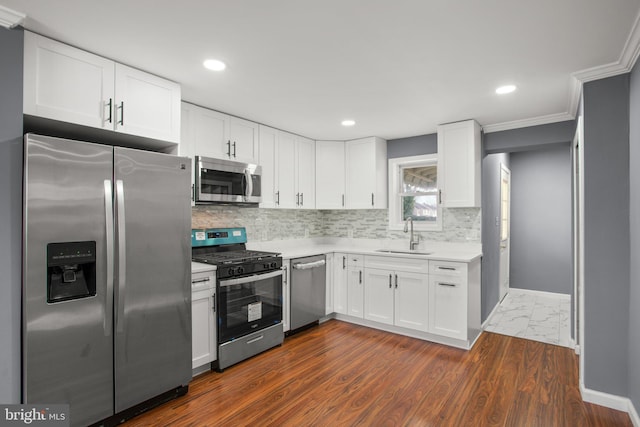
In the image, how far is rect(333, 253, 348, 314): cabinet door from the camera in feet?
14.1

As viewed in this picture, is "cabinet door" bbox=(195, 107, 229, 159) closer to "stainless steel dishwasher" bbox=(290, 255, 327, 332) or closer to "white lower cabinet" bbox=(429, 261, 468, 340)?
"stainless steel dishwasher" bbox=(290, 255, 327, 332)

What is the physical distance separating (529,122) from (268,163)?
3.00 metres

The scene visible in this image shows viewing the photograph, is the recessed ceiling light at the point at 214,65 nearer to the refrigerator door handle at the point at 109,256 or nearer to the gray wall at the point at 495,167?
the refrigerator door handle at the point at 109,256

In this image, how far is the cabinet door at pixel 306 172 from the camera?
14.5 feet

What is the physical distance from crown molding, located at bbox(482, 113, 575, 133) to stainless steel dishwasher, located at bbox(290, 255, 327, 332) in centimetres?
256

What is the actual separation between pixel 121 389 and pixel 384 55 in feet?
9.27

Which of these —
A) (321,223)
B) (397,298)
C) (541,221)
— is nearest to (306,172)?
(321,223)

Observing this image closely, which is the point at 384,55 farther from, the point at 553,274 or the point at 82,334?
Answer: the point at 553,274

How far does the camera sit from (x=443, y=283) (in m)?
3.55

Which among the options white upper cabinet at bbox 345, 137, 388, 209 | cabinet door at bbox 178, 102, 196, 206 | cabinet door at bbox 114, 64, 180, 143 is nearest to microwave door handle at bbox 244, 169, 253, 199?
cabinet door at bbox 178, 102, 196, 206

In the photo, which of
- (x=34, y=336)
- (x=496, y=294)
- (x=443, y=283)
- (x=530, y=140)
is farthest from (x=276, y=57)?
(x=496, y=294)

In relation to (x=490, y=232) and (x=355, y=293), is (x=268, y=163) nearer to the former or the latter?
(x=355, y=293)

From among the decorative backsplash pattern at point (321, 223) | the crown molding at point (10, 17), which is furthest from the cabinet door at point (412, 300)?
the crown molding at point (10, 17)

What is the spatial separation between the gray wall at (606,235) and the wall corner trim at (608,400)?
1.3 inches
